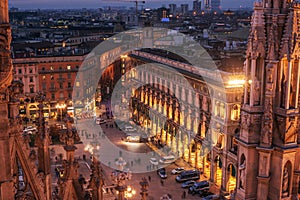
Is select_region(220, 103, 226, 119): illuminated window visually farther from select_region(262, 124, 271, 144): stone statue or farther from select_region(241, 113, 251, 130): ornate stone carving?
select_region(262, 124, 271, 144): stone statue

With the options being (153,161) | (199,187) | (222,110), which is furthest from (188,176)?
(222,110)

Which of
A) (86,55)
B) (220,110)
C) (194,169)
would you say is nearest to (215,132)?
(220,110)

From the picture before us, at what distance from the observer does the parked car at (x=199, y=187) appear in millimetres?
51594

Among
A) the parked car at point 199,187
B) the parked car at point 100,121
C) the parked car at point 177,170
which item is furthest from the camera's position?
the parked car at point 100,121

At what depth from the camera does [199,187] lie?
170 feet

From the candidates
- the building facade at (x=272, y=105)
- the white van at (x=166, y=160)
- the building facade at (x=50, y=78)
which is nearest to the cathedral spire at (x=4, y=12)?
the building facade at (x=272, y=105)

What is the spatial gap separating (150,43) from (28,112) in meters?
35.9

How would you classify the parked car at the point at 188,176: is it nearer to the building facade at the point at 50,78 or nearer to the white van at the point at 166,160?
the white van at the point at 166,160

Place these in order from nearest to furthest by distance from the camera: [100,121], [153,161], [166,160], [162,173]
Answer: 1. [162,173]
2. [153,161]
3. [166,160]
4. [100,121]

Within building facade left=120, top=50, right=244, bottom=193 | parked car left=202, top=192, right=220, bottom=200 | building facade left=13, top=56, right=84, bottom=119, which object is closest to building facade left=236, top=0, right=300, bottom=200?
building facade left=120, top=50, right=244, bottom=193

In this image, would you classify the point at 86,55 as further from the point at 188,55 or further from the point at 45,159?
the point at 45,159

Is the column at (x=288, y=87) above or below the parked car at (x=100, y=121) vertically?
above

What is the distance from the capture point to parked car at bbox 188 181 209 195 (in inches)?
2031

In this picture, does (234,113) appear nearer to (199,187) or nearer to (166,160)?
(199,187)
